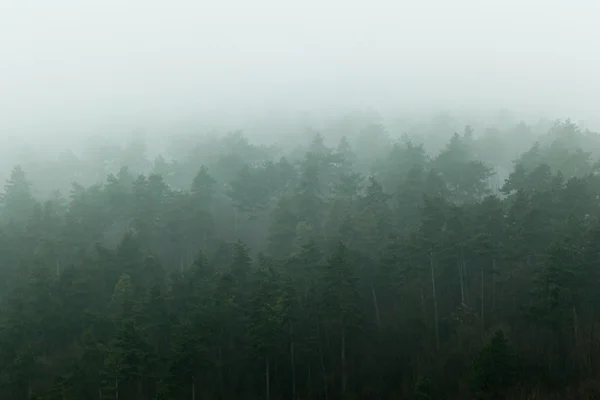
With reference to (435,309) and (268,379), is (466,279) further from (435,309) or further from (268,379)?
(268,379)

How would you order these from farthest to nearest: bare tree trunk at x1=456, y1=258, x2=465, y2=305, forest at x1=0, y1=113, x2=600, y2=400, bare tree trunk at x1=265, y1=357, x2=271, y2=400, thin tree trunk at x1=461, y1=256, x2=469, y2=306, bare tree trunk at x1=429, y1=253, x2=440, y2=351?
thin tree trunk at x1=461, y1=256, x2=469, y2=306, bare tree trunk at x1=456, y1=258, x2=465, y2=305, bare tree trunk at x1=429, y1=253, x2=440, y2=351, bare tree trunk at x1=265, y1=357, x2=271, y2=400, forest at x1=0, y1=113, x2=600, y2=400

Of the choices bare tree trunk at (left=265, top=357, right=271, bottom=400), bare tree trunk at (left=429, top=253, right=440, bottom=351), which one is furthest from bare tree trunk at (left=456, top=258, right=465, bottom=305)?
bare tree trunk at (left=265, top=357, right=271, bottom=400)

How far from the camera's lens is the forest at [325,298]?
106ft

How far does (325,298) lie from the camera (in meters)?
35.4

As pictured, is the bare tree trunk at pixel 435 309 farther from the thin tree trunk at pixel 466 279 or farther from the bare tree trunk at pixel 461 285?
the thin tree trunk at pixel 466 279

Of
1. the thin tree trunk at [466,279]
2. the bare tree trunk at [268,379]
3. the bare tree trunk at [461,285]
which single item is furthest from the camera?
the thin tree trunk at [466,279]

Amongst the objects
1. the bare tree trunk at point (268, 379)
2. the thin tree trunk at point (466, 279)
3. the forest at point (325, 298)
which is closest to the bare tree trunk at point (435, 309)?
the forest at point (325, 298)

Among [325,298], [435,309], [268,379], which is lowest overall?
[268,379]

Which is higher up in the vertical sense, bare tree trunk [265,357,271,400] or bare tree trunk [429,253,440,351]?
bare tree trunk [429,253,440,351]

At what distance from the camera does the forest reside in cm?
3219

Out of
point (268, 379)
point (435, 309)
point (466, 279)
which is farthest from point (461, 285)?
point (268, 379)

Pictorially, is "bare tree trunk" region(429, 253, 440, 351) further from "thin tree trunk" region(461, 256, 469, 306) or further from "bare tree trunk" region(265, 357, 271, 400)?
"bare tree trunk" region(265, 357, 271, 400)

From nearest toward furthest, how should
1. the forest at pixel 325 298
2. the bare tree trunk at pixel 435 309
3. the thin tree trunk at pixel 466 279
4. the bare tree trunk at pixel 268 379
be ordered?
the forest at pixel 325 298, the bare tree trunk at pixel 268 379, the bare tree trunk at pixel 435 309, the thin tree trunk at pixel 466 279

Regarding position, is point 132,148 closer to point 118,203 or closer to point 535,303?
point 118,203
